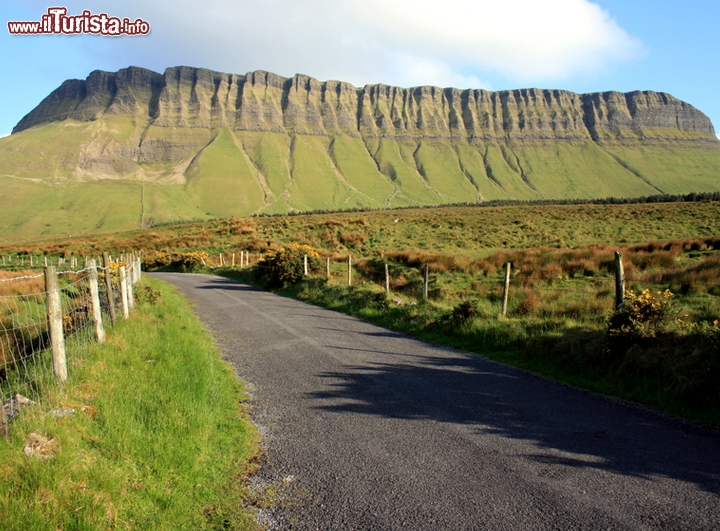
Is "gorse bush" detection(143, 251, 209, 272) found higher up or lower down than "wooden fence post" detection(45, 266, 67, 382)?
lower down

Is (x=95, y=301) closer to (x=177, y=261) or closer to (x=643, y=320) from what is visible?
(x=643, y=320)

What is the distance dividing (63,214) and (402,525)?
142832mm

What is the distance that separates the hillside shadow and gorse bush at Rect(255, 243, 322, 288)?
1522 centimetres

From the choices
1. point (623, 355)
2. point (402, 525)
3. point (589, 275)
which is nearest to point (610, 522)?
point (402, 525)

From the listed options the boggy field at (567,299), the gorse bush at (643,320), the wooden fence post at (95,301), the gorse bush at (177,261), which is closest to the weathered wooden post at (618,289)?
the boggy field at (567,299)

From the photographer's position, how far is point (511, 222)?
5125 cm

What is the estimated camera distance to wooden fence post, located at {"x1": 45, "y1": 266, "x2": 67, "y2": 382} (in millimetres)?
5668

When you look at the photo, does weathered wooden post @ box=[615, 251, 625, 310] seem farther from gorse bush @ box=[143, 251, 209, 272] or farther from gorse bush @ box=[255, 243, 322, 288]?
gorse bush @ box=[143, 251, 209, 272]

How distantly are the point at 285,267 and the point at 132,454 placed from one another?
19297 millimetres

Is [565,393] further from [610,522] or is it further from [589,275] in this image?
[589,275]

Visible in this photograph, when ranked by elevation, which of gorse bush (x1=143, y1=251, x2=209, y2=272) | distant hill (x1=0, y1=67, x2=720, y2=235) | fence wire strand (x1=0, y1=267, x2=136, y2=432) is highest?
distant hill (x1=0, y1=67, x2=720, y2=235)

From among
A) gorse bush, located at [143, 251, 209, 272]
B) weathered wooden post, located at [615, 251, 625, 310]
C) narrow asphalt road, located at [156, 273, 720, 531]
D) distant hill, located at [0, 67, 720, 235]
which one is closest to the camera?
narrow asphalt road, located at [156, 273, 720, 531]

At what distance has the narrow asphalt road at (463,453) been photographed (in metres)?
3.77

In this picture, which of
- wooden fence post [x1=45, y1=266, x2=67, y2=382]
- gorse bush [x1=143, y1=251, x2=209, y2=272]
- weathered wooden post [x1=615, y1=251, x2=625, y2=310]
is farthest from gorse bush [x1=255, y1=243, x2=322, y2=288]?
wooden fence post [x1=45, y1=266, x2=67, y2=382]
